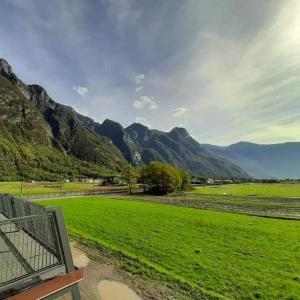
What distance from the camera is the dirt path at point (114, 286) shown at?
11344mm

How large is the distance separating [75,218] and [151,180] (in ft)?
201

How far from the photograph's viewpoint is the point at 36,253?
988cm

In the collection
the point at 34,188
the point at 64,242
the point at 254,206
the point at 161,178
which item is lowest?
the point at 254,206

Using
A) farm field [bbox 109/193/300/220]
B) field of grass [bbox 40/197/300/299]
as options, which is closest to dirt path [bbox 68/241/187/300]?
field of grass [bbox 40/197/300/299]

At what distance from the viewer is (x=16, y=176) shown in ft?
531

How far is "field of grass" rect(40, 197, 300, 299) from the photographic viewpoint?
12.3m

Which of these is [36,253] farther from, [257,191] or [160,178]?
[257,191]

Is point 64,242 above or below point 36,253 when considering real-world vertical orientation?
Answer: above

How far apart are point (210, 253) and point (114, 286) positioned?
22.2ft

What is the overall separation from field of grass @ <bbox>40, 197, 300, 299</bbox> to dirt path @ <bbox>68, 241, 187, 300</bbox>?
33.7 inches

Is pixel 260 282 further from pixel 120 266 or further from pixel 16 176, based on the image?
pixel 16 176

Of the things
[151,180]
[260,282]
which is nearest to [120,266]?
[260,282]

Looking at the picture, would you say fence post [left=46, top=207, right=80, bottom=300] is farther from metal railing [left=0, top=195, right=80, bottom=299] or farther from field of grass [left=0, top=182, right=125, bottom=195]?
field of grass [left=0, top=182, right=125, bottom=195]

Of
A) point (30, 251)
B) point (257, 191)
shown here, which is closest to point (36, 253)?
point (30, 251)
